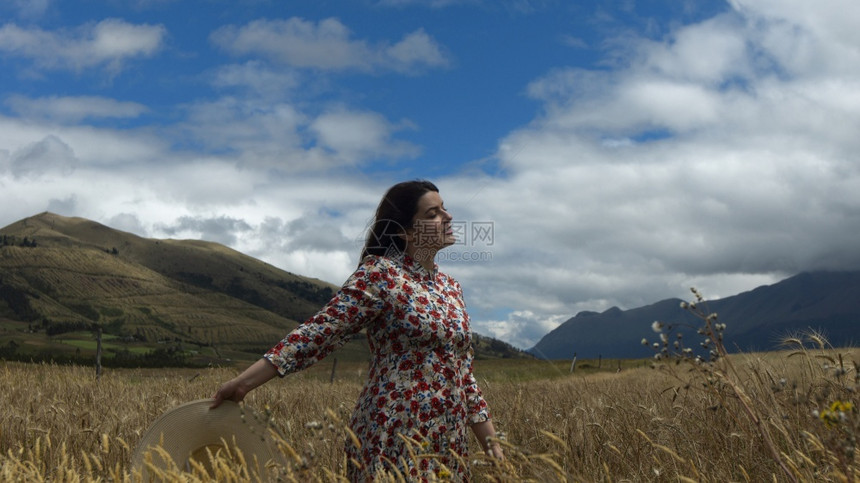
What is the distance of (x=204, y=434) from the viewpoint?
10.5 ft

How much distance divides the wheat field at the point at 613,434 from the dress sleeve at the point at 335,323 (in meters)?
0.34

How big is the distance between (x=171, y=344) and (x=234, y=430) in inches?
7007

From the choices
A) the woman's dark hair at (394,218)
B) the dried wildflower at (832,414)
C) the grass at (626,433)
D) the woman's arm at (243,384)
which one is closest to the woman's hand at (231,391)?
the woman's arm at (243,384)

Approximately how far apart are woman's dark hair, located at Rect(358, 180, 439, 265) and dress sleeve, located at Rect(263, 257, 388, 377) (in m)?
0.26

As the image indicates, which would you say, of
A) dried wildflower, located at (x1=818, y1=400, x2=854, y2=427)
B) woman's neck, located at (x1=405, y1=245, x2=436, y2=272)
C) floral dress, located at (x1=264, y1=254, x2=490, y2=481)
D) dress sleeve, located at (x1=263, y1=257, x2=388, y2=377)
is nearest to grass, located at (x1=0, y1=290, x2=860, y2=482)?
dried wildflower, located at (x1=818, y1=400, x2=854, y2=427)

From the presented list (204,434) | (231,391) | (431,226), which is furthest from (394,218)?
(204,434)

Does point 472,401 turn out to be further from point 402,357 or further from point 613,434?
point 613,434

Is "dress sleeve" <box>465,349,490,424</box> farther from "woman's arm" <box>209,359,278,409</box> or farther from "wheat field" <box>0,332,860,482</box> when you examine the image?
"woman's arm" <box>209,359,278,409</box>

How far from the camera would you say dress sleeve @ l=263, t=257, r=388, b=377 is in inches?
127

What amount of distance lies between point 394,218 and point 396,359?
0.78 metres

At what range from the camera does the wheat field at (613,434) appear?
89.7 inches

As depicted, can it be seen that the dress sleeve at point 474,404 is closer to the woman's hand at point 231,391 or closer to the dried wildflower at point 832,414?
the woman's hand at point 231,391

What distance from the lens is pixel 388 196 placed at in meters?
3.80

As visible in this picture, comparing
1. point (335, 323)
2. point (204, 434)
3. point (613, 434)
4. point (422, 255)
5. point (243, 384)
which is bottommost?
point (613, 434)
